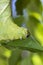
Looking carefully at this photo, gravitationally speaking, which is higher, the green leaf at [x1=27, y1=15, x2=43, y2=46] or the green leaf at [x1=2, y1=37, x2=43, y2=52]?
the green leaf at [x1=27, y1=15, x2=43, y2=46]

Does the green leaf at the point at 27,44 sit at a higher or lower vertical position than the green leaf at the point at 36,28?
lower

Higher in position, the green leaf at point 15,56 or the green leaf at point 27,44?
the green leaf at point 27,44

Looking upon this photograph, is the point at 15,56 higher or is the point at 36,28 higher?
the point at 36,28

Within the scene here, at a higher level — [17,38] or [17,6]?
[17,6]

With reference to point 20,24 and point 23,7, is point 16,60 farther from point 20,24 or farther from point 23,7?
point 23,7

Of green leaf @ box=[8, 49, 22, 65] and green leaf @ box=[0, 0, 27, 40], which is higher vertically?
green leaf @ box=[0, 0, 27, 40]

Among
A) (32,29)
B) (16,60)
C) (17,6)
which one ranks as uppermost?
(17,6)

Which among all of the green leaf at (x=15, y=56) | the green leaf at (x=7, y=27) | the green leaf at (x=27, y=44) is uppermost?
the green leaf at (x=7, y=27)

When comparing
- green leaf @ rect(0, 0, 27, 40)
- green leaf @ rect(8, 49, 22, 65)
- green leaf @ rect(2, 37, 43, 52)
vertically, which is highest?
green leaf @ rect(0, 0, 27, 40)

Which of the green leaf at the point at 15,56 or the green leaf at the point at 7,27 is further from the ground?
the green leaf at the point at 7,27

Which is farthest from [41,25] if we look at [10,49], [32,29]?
[10,49]

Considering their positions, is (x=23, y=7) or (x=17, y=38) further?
(x=23, y=7)
